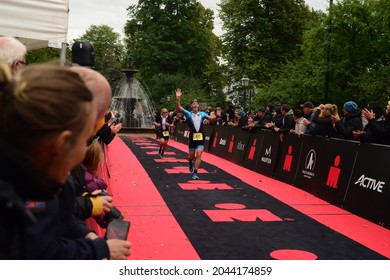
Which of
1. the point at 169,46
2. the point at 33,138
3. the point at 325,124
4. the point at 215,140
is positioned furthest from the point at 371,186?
the point at 169,46

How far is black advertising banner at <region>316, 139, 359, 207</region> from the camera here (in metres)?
9.01

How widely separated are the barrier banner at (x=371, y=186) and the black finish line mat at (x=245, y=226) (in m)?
1.01

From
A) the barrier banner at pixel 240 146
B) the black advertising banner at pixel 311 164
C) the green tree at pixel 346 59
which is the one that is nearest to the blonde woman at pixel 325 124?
the black advertising banner at pixel 311 164

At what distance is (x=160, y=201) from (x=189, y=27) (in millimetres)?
48743

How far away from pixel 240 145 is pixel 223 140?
2.68m

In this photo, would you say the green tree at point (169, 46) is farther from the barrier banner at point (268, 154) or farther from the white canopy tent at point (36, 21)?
the white canopy tent at point (36, 21)

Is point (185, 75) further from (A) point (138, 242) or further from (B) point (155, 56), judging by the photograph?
(A) point (138, 242)

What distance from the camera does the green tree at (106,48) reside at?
70.9 meters

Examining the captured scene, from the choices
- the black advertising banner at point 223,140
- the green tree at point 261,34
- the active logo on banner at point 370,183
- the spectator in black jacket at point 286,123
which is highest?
the green tree at point 261,34

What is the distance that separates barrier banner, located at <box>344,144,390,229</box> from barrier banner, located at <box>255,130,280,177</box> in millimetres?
4208

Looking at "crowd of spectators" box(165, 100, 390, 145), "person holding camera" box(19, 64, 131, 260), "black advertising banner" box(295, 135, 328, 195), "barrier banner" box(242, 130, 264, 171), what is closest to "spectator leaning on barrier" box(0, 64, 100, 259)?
"person holding camera" box(19, 64, 131, 260)

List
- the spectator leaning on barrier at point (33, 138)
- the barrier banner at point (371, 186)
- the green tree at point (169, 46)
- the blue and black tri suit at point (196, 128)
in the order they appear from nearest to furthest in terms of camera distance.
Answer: the spectator leaning on barrier at point (33, 138) → the barrier banner at point (371, 186) → the blue and black tri suit at point (196, 128) → the green tree at point (169, 46)

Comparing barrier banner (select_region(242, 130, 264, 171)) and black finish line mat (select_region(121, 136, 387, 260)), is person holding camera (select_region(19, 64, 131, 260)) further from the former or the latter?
barrier banner (select_region(242, 130, 264, 171))
